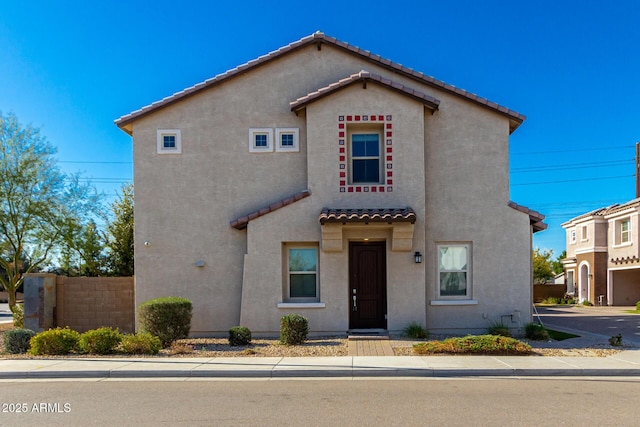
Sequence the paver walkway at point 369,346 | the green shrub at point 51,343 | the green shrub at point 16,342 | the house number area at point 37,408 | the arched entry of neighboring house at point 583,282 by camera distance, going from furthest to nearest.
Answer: the arched entry of neighboring house at point 583,282
the green shrub at point 16,342
the green shrub at point 51,343
the paver walkway at point 369,346
the house number area at point 37,408

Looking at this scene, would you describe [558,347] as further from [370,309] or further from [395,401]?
[395,401]

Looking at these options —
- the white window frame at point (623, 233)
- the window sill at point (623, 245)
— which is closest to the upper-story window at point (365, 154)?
the window sill at point (623, 245)

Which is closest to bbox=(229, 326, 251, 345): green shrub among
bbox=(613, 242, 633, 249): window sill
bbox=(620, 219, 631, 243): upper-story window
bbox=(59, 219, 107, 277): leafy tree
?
bbox=(59, 219, 107, 277): leafy tree

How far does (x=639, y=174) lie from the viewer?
37.2 m

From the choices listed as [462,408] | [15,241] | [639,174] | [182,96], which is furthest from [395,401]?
[639,174]

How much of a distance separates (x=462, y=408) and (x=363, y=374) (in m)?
2.78

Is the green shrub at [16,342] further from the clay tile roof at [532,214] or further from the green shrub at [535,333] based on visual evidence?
the clay tile roof at [532,214]

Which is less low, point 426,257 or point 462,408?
point 426,257

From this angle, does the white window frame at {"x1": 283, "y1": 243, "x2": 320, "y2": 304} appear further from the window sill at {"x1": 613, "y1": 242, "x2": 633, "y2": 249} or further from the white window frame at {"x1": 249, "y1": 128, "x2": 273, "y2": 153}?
the window sill at {"x1": 613, "y1": 242, "x2": 633, "y2": 249}

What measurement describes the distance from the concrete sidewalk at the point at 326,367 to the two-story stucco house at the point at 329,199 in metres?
3.35

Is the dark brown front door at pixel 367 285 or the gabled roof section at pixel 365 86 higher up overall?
the gabled roof section at pixel 365 86

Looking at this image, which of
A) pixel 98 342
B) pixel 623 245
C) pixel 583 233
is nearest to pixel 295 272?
pixel 98 342

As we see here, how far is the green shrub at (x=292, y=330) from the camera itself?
42.1 ft

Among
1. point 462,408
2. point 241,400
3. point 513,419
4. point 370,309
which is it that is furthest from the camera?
point 370,309
